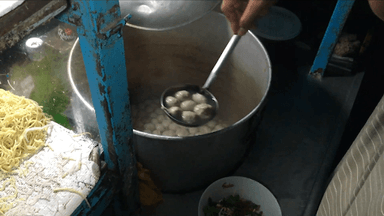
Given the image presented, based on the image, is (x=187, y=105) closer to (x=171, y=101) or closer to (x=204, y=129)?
(x=171, y=101)

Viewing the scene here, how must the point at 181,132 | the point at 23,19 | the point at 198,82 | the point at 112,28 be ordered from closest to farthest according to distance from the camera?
the point at 23,19 → the point at 112,28 → the point at 181,132 → the point at 198,82

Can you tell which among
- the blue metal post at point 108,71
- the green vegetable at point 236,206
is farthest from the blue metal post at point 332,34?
the blue metal post at point 108,71

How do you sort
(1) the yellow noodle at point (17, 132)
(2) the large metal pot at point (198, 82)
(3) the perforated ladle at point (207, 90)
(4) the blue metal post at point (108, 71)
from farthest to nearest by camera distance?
1. (3) the perforated ladle at point (207, 90)
2. (2) the large metal pot at point (198, 82)
3. (1) the yellow noodle at point (17, 132)
4. (4) the blue metal post at point (108, 71)

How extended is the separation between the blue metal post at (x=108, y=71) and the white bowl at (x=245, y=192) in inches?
19.5

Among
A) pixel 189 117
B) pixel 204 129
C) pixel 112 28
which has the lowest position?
pixel 204 129

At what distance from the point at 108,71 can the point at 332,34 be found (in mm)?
1680

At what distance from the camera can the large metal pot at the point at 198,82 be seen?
1383 mm

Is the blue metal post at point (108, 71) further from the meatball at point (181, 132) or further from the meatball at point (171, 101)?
the meatball at point (181, 132)

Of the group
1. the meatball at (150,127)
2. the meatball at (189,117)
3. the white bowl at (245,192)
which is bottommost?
the meatball at (150,127)

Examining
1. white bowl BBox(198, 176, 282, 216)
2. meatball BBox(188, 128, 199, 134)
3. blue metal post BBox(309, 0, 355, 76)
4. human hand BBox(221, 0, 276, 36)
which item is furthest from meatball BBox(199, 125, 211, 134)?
blue metal post BBox(309, 0, 355, 76)

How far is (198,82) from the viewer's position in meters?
2.25

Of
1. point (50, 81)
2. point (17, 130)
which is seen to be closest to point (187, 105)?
point (50, 81)

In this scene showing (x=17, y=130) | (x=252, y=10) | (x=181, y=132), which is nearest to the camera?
(x=17, y=130)

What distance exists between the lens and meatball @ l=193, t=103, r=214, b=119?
Answer: 1.70 metres
